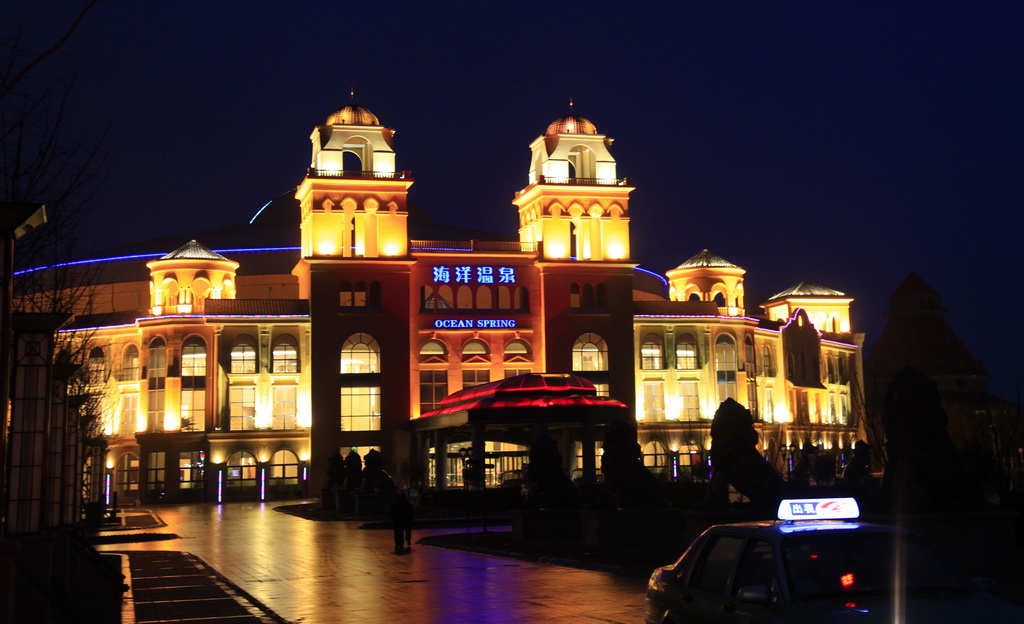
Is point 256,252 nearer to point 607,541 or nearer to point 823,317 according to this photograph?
point 823,317

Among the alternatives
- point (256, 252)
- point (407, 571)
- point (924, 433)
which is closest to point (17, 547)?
point (407, 571)

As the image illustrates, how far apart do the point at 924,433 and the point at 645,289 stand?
86.1m

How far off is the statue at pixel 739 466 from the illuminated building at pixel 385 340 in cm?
4412

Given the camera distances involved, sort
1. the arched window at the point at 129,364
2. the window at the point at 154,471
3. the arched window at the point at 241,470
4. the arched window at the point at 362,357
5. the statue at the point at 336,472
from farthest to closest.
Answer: the arched window at the point at 129,364
the arched window at the point at 362,357
the arched window at the point at 241,470
the window at the point at 154,471
the statue at the point at 336,472

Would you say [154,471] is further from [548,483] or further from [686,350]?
[548,483]

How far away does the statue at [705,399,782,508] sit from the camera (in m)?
25.5

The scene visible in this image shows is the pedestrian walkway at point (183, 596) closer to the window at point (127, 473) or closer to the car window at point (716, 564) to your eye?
the car window at point (716, 564)

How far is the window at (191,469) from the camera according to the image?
245 feet

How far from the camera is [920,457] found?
21.1 metres

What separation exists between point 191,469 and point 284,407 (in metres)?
6.79

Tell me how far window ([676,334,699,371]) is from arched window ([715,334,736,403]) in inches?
62.8

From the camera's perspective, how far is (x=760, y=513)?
79.8ft

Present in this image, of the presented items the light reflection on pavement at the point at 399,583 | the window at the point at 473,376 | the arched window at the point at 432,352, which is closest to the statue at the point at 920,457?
the light reflection on pavement at the point at 399,583

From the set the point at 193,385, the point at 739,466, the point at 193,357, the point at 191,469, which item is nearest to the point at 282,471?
the point at 191,469
